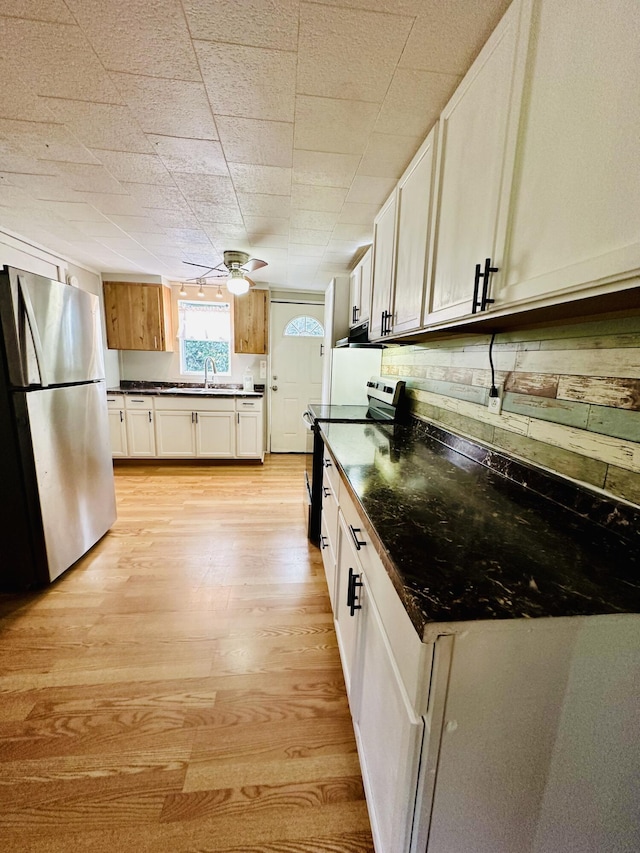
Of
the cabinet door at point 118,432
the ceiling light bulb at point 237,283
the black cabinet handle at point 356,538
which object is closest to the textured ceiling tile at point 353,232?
the ceiling light bulb at point 237,283

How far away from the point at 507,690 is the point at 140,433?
4281 millimetres

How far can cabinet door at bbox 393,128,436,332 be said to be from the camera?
1441 mm

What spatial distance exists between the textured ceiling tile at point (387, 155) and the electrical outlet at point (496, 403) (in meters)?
1.17

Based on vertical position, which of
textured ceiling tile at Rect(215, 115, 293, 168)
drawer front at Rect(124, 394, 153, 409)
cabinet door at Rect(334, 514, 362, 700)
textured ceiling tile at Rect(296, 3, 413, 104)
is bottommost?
cabinet door at Rect(334, 514, 362, 700)

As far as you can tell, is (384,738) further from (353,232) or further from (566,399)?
(353,232)

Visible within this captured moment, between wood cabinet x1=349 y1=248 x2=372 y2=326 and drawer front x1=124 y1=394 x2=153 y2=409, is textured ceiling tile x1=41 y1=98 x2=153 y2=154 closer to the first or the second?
wood cabinet x1=349 y1=248 x2=372 y2=326

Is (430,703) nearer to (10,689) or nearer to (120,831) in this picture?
(120,831)

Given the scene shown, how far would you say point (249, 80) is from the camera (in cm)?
121

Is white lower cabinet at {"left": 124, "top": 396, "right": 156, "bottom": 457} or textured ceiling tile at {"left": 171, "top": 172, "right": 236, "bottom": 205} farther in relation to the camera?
white lower cabinet at {"left": 124, "top": 396, "right": 156, "bottom": 457}

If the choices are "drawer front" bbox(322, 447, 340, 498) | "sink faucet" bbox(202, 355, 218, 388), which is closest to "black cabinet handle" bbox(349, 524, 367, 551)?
"drawer front" bbox(322, 447, 340, 498)

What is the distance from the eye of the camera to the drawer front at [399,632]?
57cm

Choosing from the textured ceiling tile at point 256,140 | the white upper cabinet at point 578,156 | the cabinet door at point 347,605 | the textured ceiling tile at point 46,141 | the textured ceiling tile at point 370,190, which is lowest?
the cabinet door at point 347,605

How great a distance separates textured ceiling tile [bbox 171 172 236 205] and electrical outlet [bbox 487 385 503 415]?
1.82m

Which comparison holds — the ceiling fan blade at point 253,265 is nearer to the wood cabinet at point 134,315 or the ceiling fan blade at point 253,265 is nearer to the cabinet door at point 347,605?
the wood cabinet at point 134,315
